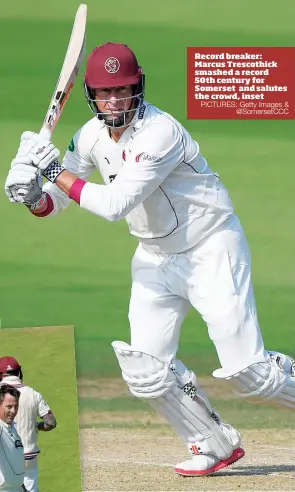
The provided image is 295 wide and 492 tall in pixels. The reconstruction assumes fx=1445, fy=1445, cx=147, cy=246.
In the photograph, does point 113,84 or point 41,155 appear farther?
point 113,84

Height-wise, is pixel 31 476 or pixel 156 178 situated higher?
pixel 156 178

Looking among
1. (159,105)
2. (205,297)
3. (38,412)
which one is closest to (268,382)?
(205,297)

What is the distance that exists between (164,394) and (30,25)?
115 inches

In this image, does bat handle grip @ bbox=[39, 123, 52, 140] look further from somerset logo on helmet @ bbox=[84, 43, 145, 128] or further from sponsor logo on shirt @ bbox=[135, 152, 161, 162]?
sponsor logo on shirt @ bbox=[135, 152, 161, 162]

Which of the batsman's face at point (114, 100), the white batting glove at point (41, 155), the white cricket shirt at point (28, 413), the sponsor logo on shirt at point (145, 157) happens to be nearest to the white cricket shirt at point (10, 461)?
the white cricket shirt at point (28, 413)

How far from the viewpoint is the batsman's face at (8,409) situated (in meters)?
5.14

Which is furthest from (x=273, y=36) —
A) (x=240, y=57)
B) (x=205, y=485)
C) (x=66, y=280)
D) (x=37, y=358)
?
(x=205, y=485)

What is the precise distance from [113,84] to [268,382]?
1.17m

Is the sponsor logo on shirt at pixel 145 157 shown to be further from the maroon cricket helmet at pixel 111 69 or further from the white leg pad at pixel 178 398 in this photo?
the white leg pad at pixel 178 398

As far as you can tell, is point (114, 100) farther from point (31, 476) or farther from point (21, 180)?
point (31, 476)

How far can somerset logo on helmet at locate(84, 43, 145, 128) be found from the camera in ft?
16.3

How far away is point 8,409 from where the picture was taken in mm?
5152

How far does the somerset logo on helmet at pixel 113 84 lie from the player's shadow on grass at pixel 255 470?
4.72 feet

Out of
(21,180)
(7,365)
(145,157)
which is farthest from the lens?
(7,365)
